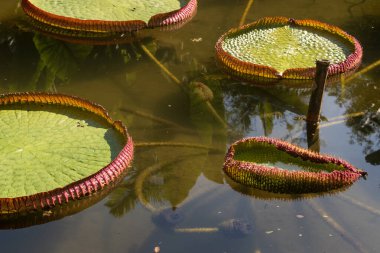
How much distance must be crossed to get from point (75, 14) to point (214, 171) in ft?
6.50

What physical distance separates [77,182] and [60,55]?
183 centimetres

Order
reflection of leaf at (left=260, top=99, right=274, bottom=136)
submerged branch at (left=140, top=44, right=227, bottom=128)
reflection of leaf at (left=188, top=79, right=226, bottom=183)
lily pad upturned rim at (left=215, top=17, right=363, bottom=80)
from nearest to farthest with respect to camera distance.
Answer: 1. reflection of leaf at (left=188, top=79, right=226, bottom=183)
2. reflection of leaf at (left=260, top=99, right=274, bottom=136)
3. submerged branch at (left=140, top=44, right=227, bottom=128)
4. lily pad upturned rim at (left=215, top=17, right=363, bottom=80)

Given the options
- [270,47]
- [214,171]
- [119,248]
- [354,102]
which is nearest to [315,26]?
[270,47]

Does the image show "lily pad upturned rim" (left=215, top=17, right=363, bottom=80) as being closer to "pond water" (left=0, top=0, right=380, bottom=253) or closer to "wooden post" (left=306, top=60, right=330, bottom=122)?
"pond water" (left=0, top=0, right=380, bottom=253)

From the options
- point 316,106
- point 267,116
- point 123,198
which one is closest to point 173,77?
point 267,116

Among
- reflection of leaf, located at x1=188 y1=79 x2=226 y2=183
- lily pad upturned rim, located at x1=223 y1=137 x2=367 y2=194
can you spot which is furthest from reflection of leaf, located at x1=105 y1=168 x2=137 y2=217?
lily pad upturned rim, located at x1=223 y1=137 x2=367 y2=194

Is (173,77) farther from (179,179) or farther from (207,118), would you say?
(179,179)

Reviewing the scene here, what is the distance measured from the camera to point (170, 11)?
188 inches

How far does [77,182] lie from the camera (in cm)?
294

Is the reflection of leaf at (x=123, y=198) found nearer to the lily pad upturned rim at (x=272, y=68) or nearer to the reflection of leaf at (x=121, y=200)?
the reflection of leaf at (x=121, y=200)

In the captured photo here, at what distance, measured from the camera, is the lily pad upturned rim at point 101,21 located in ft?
14.3

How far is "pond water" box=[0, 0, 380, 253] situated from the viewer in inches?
110

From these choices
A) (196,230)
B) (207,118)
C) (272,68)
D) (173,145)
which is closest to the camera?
(196,230)

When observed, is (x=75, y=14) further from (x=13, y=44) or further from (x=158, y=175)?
(x=158, y=175)
